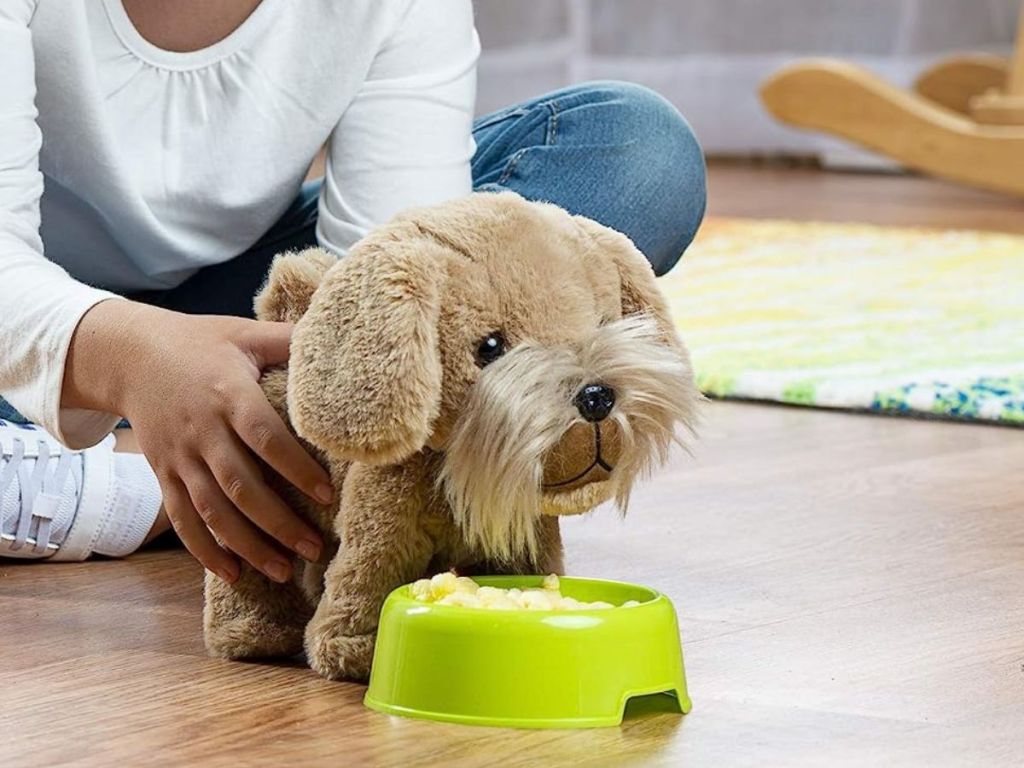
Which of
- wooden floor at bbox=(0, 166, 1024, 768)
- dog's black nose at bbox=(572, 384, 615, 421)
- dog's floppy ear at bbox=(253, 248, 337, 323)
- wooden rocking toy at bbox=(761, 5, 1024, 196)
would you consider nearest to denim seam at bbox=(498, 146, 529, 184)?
wooden floor at bbox=(0, 166, 1024, 768)

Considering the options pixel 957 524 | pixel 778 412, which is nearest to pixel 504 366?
pixel 957 524

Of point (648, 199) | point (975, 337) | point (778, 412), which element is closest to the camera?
point (648, 199)

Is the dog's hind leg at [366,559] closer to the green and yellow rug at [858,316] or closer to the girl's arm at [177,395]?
the girl's arm at [177,395]

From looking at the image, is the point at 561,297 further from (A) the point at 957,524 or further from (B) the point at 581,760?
(A) the point at 957,524

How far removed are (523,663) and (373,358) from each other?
0.12 m

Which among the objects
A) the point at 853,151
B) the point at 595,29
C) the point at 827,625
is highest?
the point at 827,625

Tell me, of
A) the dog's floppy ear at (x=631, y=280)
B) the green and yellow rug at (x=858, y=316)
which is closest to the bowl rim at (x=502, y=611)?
the dog's floppy ear at (x=631, y=280)

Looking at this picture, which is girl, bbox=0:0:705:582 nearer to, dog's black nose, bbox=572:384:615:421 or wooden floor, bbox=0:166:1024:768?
wooden floor, bbox=0:166:1024:768

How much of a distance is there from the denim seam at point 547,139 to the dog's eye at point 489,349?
1.35 feet

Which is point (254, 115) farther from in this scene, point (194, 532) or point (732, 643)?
point (732, 643)

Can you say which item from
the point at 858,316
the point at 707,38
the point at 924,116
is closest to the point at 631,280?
the point at 858,316

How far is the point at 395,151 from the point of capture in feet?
3.02

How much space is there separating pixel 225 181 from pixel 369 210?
95mm

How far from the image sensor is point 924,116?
293 centimetres
